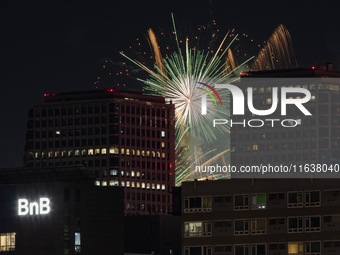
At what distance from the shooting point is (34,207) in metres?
197

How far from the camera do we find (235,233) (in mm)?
140750

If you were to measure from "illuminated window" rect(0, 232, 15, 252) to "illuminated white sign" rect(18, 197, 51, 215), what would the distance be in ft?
16.0

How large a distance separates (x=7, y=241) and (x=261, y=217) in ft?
239

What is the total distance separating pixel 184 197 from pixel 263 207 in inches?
438

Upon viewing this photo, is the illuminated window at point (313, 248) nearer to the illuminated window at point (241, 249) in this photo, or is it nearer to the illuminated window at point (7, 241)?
the illuminated window at point (241, 249)

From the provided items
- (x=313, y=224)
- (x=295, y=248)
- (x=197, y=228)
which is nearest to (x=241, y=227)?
(x=197, y=228)

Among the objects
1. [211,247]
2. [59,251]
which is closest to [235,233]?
[211,247]

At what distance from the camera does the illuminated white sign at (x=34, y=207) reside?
195500mm

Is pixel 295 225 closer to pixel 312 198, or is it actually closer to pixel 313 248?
pixel 313 248

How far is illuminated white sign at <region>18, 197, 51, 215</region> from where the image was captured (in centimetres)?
19550

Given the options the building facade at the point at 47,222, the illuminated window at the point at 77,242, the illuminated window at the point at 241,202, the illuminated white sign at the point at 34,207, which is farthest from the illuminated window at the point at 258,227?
the illuminated white sign at the point at 34,207

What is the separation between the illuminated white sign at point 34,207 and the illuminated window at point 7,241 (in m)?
4.88

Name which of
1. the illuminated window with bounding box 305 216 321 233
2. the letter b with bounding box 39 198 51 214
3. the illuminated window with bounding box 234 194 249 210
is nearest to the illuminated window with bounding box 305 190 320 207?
the illuminated window with bounding box 305 216 321 233

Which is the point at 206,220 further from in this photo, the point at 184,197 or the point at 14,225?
the point at 14,225
